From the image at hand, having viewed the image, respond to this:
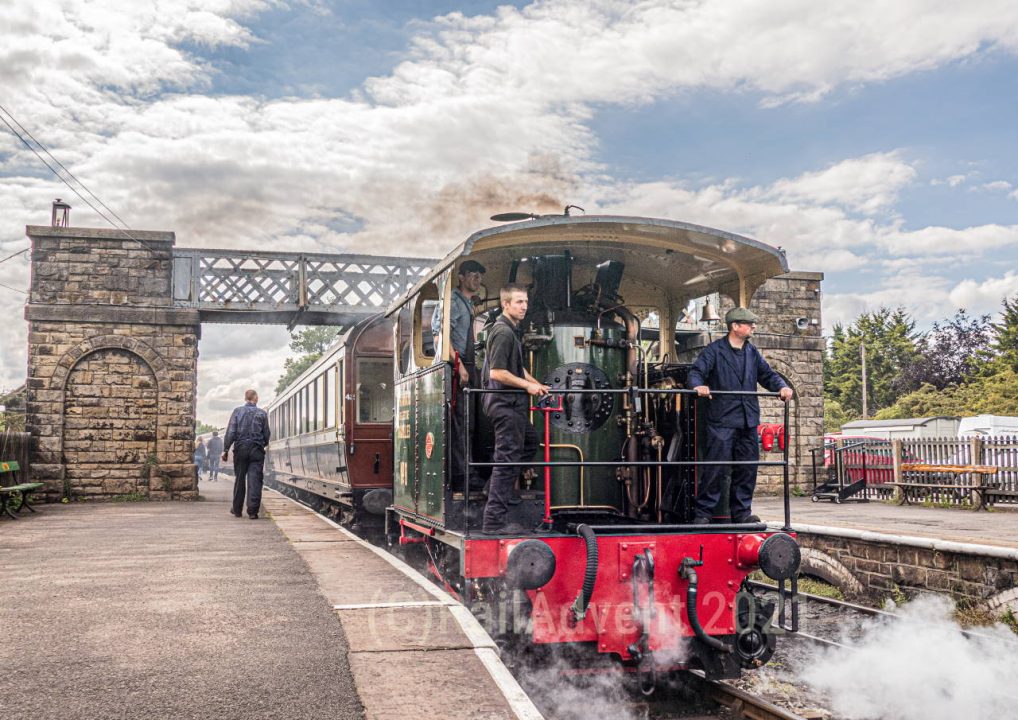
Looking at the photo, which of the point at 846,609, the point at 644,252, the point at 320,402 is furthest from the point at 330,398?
the point at 644,252

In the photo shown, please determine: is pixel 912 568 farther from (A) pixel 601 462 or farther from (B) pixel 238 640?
(B) pixel 238 640

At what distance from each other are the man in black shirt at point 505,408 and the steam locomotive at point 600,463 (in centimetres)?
17

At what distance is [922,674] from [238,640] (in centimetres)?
497

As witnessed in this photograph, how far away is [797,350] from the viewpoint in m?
22.0

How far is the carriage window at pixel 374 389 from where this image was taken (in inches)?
452

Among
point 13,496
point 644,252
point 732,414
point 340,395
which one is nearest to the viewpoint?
point 732,414

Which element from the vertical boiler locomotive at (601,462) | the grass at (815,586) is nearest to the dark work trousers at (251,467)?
the vertical boiler locomotive at (601,462)

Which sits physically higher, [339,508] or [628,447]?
[628,447]

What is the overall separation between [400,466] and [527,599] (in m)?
2.76

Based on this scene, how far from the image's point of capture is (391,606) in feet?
19.0

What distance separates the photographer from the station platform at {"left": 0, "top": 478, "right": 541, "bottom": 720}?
3.95 m

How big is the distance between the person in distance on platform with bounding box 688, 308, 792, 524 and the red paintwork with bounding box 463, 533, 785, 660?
464 mm

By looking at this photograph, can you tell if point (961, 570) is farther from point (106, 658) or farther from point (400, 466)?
point (106, 658)

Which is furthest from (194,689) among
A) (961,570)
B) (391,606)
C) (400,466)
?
(961,570)
